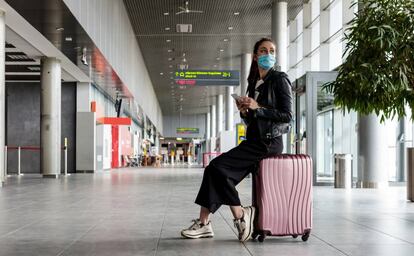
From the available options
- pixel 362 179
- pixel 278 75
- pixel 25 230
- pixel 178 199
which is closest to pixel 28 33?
pixel 178 199

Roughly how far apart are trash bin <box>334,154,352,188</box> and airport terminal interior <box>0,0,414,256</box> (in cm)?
3

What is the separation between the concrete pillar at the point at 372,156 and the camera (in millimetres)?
14625

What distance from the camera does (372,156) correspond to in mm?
14742

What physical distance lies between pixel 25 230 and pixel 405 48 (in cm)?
431

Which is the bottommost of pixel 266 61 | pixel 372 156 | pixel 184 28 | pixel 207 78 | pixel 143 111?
pixel 372 156

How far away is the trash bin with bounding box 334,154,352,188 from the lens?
14133mm

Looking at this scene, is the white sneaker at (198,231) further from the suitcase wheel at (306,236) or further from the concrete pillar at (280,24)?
the concrete pillar at (280,24)

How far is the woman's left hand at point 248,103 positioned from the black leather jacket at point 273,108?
0.05 m

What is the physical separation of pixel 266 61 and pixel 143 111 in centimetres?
3687

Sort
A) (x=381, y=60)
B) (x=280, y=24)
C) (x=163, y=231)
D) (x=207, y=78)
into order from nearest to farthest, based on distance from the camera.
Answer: (x=163, y=231) < (x=381, y=60) < (x=280, y=24) < (x=207, y=78)

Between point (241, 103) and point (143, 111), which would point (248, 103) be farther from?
point (143, 111)

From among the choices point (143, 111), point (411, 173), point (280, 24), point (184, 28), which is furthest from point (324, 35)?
point (143, 111)

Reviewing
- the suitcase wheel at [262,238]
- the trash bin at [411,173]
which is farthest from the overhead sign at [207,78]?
the suitcase wheel at [262,238]

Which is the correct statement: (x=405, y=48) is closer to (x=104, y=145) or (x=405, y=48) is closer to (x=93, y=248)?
(x=93, y=248)
